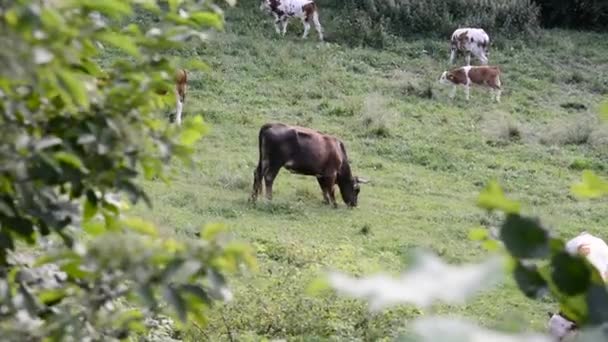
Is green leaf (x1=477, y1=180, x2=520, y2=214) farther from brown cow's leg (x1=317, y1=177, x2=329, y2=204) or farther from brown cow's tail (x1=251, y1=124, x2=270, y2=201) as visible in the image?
brown cow's leg (x1=317, y1=177, x2=329, y2=204)

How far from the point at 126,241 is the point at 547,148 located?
13.3 metres

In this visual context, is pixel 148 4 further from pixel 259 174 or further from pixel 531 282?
pixel 259 174

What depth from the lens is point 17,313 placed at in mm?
1827

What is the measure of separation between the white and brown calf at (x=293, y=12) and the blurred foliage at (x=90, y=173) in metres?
18.2

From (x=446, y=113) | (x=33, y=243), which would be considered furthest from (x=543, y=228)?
(x=446, y=113)

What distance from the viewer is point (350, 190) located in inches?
480

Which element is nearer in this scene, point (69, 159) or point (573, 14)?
point (69, 159)

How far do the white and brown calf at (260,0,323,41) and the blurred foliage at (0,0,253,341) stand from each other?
59.7 ft

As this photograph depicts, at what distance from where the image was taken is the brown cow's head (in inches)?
477

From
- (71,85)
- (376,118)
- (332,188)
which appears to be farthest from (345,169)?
(71,85)

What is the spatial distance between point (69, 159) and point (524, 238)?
88 cm

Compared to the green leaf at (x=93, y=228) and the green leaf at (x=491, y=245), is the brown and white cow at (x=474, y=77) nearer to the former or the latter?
the green leaf at (x=93, y=228)

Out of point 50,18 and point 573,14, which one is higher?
point 50,18

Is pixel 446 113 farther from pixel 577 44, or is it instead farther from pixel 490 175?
pixel 577 44
